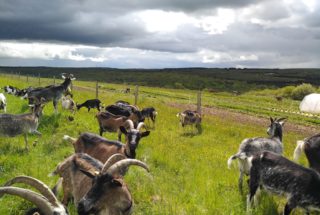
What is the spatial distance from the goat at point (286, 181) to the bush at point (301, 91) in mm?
59021

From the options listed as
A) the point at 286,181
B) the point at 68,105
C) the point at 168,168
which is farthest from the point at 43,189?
the point at 68,105

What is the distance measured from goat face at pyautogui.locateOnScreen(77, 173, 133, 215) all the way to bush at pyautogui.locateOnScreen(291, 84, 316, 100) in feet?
203

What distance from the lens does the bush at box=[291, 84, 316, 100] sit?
63.2 metres

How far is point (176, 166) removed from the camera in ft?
37.1

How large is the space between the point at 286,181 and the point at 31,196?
497 centimetres

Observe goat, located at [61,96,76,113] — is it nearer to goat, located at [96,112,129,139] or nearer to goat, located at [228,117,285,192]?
Result: goat, located at [96,112,129,139]

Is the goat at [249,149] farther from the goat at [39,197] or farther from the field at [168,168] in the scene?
the goat at [39,197]

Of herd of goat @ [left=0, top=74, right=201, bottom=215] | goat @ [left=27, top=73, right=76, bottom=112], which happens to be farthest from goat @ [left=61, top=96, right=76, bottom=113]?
herd of goat @ [left=0, top=74, right=201, bottom=215]

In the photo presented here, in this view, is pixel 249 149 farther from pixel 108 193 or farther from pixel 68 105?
pixel 68 105

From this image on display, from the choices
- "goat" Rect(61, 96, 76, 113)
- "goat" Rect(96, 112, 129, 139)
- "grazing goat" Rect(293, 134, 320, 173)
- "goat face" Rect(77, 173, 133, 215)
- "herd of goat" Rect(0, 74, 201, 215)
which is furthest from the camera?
"goat" Rect(61, 96, 76, 113)

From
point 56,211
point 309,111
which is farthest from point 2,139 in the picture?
point 309,111

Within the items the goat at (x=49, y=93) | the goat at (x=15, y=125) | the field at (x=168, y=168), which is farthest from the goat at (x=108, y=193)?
the goat at (x=49, y=93)

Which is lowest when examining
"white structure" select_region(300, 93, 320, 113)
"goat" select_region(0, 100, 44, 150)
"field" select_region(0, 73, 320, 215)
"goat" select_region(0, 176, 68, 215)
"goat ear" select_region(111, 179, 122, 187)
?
"white structure" select_region(300, 93, 320, 113)

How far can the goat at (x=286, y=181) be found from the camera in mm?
7090
